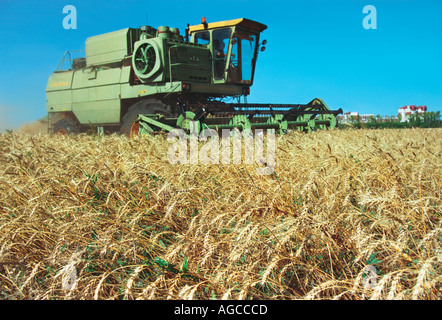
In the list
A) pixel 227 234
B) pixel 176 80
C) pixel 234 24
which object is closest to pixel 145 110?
pixel 176 80

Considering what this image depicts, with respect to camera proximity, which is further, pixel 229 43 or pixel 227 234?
pixel 229 43

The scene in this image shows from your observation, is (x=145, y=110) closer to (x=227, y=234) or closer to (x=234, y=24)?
(x=234, y=24)

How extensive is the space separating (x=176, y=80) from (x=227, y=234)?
26.0 feet

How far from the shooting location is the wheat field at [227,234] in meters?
1.51

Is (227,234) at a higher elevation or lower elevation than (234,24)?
lower

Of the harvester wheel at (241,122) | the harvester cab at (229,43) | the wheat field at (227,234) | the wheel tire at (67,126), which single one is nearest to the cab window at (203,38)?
the harvester cab at (229,43)

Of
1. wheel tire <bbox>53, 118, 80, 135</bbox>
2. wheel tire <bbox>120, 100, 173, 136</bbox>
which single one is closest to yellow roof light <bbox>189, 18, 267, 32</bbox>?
wheel tire <bbox>120, 100, 173, 136</bbox>

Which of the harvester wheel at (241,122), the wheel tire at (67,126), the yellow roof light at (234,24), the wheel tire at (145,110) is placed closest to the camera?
the harvester wheel at (241,122)

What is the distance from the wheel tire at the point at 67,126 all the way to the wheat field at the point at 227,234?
29.4 ft

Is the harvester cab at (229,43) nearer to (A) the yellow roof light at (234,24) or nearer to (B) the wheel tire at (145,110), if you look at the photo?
(A) the yellow roof light at (234,24)

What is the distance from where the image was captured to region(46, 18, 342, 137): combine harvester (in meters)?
8.63

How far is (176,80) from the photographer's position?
30.3 ft
